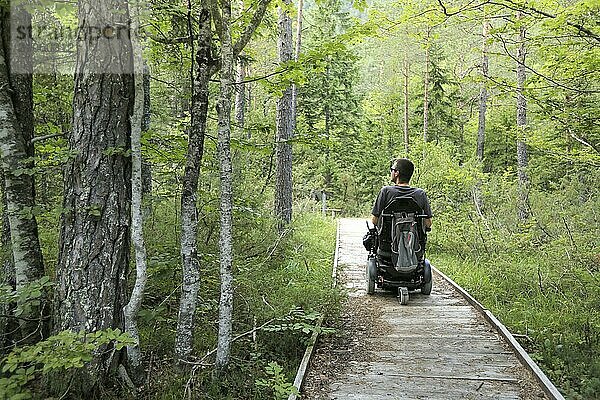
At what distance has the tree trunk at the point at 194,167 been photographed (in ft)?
12.8

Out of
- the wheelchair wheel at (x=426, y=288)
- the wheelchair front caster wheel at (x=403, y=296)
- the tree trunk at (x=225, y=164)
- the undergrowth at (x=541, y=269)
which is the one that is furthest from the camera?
the wheelchair wheel at (x=426, y=288)

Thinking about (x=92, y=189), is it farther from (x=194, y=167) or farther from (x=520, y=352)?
(x=520, y=352)

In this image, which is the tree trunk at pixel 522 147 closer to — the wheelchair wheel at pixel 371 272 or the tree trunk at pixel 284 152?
the wheelchair wheel at pixel 371 272

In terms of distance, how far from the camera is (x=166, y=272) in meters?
5.45

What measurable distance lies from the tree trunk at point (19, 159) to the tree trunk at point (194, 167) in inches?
51.0

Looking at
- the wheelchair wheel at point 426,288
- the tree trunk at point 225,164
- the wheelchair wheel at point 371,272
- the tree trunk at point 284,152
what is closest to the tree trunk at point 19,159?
the tree trunk at point 225,164

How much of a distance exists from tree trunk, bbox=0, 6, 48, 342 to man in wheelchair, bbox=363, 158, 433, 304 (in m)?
4.08

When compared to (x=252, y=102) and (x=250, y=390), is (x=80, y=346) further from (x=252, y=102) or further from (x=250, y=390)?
(x=252, y=102)

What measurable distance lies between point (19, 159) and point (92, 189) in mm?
906

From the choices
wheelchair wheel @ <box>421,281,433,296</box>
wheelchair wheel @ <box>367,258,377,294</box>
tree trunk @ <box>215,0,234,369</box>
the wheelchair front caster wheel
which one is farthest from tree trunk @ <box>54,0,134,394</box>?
wheelchair wheel @ <box>421,281,433,296</box>

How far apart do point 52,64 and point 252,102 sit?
2411 centimetres

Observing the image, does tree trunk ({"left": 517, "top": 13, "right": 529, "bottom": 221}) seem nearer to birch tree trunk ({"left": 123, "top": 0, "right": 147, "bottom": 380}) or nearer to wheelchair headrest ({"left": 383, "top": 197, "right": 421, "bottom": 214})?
wheelchair headrest ({"left": 383, "top": 197, "right": 421, "bottom": 214})

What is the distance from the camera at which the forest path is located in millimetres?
3986

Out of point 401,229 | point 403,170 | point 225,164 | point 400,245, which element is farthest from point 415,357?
point 225,164
